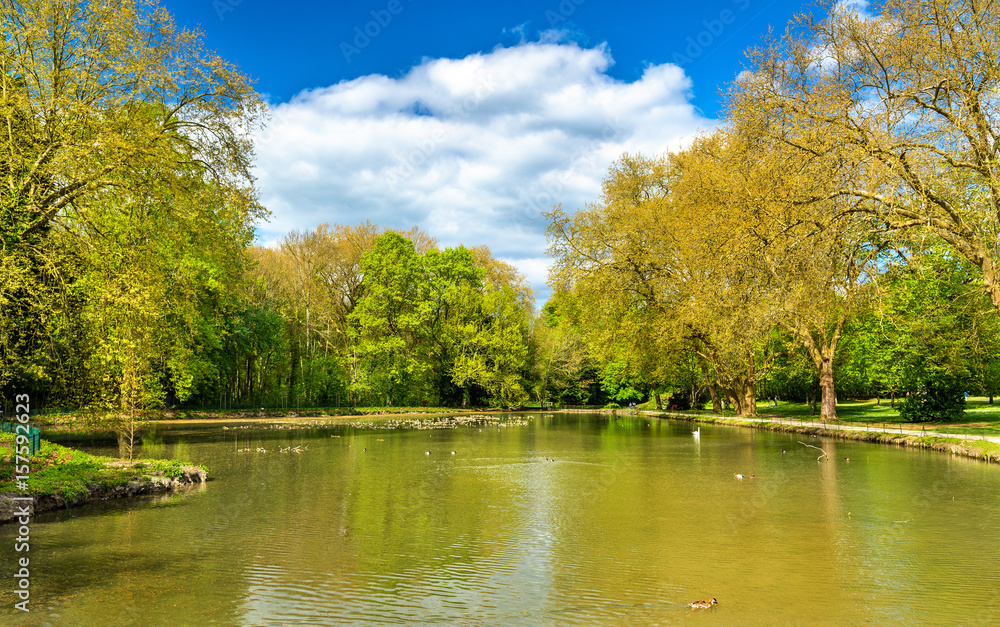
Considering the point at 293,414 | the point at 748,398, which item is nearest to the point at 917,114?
the point at 748,398

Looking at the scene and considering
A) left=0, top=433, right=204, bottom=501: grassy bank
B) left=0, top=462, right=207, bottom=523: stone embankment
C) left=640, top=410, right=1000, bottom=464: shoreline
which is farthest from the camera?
left=640, top=410, right=1000, bottom=464: shoreline

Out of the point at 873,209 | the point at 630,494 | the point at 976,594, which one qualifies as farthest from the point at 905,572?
the point at 873,209

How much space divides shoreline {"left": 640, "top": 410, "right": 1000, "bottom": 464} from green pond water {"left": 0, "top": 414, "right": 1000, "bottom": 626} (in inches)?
57.6

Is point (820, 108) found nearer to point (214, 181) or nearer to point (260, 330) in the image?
point (214, 181)

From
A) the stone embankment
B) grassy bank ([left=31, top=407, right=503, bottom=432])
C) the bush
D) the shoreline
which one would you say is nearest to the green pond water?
the stone embankment

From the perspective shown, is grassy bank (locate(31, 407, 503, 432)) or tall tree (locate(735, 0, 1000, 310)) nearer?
tall tree (locate(735, 0, 1000, 310))

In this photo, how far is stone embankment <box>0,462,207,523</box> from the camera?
36.5 feet

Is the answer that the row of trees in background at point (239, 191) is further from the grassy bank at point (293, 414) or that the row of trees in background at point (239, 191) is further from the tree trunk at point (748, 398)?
the grassy bank at point (293, 414)

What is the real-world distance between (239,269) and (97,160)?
207 inches

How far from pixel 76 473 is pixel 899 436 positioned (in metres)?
26.6

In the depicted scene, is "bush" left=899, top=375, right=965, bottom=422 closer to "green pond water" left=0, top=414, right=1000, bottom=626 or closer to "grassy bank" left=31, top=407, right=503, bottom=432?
"green pond water" left=0, top=414, right=1000, bottom=626

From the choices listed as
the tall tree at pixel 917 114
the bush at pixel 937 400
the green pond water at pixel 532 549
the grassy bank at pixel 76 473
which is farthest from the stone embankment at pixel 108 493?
the bush at pixel 937 400

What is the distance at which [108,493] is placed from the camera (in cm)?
1311

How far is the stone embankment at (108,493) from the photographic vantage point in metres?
11.1
